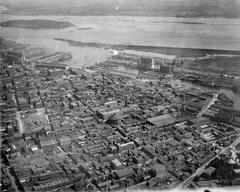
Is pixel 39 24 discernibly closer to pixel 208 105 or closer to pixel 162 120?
pixel 208 105

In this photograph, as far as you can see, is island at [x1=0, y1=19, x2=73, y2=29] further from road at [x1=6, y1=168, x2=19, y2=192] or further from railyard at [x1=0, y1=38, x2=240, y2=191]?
road at [x1=6, y1=168, x2=19, y2=192]

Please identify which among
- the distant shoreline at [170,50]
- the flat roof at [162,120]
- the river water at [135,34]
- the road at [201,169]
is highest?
the river water at [135,34]

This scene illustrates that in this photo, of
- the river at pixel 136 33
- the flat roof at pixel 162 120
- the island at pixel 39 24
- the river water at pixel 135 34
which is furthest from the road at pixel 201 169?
the island at pixel 39 24

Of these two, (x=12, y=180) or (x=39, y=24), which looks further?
(x=39, y=24)

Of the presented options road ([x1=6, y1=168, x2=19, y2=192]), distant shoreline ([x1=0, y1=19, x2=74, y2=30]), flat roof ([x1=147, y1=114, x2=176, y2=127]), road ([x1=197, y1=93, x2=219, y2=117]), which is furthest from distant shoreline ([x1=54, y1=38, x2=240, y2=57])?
road ([x1=6, y1=168, x2=19, y2=192])

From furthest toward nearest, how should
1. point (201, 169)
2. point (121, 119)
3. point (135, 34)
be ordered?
point (135, 34) → point (121, 119) → point (201, 169)

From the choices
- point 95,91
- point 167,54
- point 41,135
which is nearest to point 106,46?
point 167,54

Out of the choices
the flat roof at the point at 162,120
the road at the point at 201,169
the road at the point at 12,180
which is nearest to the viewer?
the road at the point at 12,180

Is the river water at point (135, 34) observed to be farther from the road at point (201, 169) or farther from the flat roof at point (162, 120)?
the road at point (201, 169)

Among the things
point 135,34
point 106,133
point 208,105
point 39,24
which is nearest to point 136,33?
point 135,34

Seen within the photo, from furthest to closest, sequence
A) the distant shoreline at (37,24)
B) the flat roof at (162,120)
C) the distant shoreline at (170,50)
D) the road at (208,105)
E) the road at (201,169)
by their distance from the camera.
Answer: the distant shoreline at (37,24), the distant shoreline at (170,50), the road at (208,105), the flat roof at (162,120), the road at (201,169)
